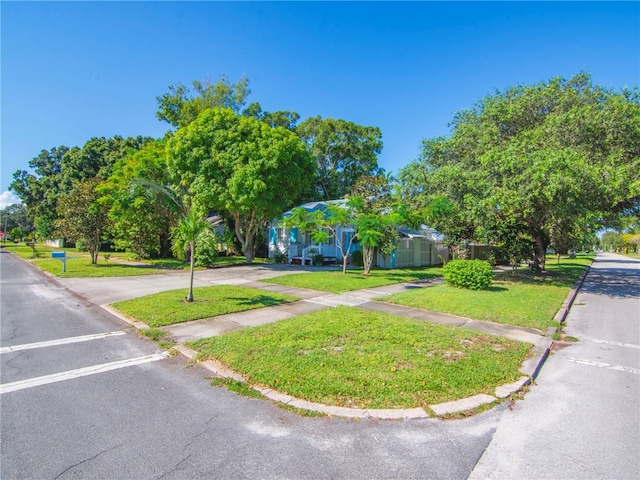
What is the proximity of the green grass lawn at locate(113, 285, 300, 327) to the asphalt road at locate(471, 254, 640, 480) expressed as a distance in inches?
254

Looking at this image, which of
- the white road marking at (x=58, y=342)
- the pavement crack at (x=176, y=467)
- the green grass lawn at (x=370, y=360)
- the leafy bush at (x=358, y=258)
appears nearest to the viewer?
the pavement crack at (x=176, y=467)

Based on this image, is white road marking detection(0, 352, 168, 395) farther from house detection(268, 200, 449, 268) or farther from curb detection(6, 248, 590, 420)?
house detection(268, 200, 449, 268)

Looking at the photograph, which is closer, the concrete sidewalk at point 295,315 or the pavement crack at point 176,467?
the pavement crack at point 176,467

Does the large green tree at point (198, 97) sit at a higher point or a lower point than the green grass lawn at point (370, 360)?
higher

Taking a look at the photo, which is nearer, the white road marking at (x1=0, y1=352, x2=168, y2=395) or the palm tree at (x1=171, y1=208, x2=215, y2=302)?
the white road marking at (x1=0, y1=352, x2=168, y2=395)

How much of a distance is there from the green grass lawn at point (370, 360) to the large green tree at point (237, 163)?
12.5m

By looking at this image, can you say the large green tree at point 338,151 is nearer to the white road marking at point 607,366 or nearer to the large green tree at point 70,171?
the large green tree at point 70,171

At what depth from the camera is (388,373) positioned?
4723mm

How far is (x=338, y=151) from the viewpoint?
3775 cm

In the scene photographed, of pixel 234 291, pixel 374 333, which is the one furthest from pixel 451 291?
pixel 234 291

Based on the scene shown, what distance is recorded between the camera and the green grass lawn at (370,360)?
4.22m

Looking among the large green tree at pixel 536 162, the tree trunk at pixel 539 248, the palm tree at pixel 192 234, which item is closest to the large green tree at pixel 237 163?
the large green tree at pixel 536 162

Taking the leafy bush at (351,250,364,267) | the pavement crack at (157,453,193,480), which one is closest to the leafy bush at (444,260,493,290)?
the leafy bush at (351,250,364,267)

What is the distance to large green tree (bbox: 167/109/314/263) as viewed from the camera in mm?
18594
